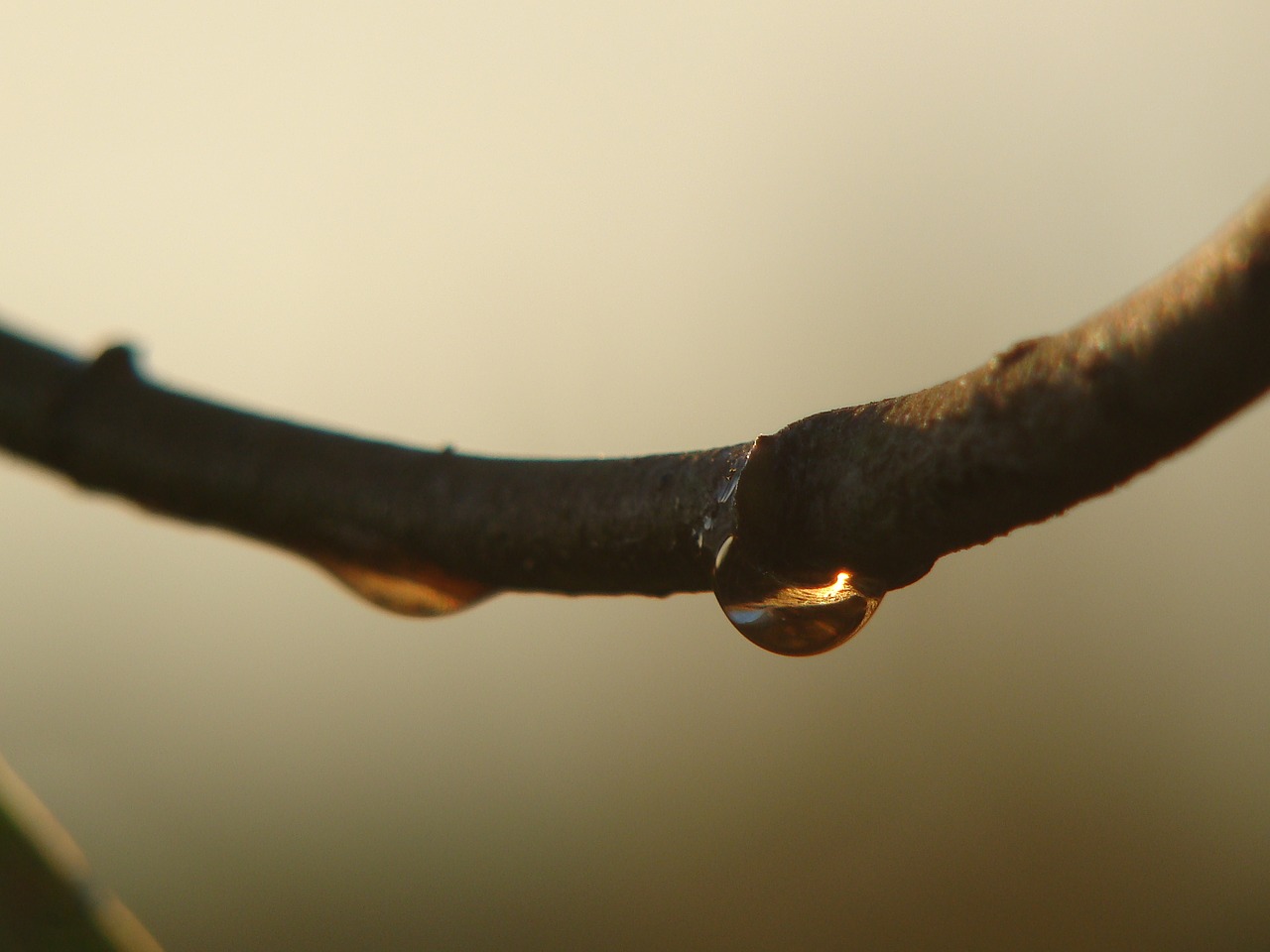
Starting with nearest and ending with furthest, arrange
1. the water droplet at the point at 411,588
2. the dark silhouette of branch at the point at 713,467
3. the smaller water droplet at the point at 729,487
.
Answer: the dark silhouette of branch at the point at 713,467
the smaller water droplet at the point at 729,487
the water droplet at the point at 411,588

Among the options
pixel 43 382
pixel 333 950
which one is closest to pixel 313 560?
pixel 43 382

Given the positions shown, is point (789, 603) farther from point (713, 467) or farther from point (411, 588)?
point (411, 588)

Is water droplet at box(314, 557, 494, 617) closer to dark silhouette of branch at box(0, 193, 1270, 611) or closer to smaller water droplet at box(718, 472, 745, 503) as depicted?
dark silhouette of branch at box(0, 193, 1270, 611)

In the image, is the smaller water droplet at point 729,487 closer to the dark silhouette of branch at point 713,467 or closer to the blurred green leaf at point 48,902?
the dark silhouette of branch at point 713,467

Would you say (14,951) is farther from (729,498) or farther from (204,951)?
(204,951)

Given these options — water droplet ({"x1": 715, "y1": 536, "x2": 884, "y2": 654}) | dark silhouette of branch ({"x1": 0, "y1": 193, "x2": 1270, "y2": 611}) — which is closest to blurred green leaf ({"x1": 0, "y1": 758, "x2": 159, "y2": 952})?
dark silhouette of branch ({"x1": 0, "y1": 193, "x2": 1270, "y2": 611})

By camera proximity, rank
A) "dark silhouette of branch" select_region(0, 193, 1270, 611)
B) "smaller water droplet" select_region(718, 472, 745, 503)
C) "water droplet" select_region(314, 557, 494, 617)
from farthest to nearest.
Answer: "water droplet" select_region(314, 557, 494, 617), "smaller water droplet" select_region(718, 472, 745, 503), "dark silhouette of branch" select_region(0, 193, 1270, 611)

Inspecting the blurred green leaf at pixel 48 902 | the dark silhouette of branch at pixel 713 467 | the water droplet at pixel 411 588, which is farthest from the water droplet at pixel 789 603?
the blurred green leaf at pixel 48 902
